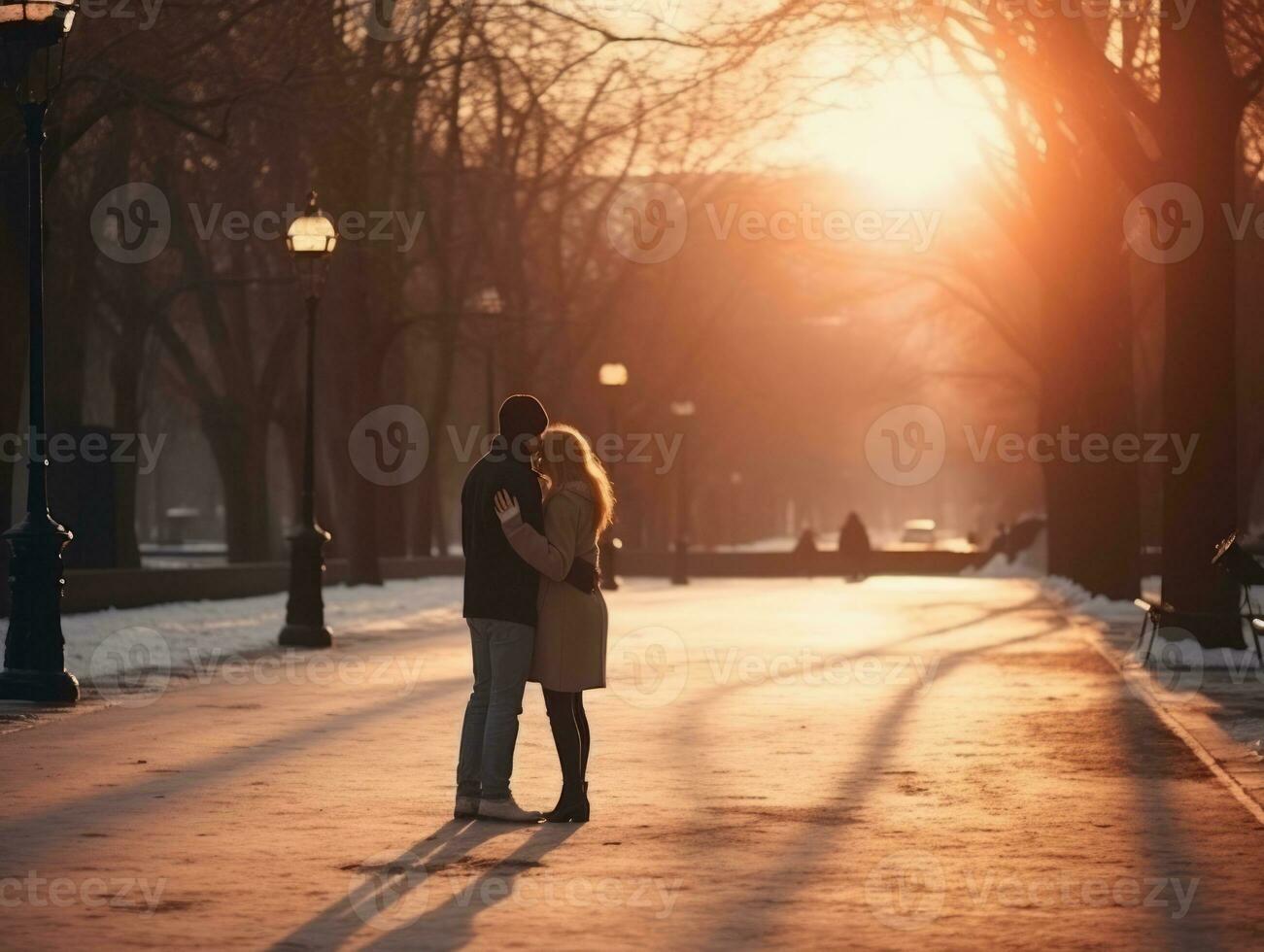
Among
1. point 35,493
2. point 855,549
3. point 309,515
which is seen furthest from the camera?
point 855,549

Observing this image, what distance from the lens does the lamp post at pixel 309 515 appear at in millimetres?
24047

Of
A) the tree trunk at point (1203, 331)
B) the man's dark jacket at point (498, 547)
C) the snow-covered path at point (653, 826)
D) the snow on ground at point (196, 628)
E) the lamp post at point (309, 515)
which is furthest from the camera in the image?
the lamp post at point (309, 515)

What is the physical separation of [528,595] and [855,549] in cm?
4488

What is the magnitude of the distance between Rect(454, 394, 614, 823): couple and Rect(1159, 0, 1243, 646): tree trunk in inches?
475

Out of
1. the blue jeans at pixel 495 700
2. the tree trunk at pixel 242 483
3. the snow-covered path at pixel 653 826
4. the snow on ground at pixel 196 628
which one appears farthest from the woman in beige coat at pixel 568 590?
the tree trunk at pixel 242 483

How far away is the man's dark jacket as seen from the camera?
10547 millimetres

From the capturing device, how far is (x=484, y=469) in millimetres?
10625

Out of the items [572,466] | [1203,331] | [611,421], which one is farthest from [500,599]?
[611,421]

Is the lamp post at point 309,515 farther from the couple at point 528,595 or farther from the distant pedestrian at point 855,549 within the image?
the distant pedestrian at point 855,549

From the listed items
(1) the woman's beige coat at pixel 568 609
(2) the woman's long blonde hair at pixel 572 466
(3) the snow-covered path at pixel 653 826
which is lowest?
(3) the snow-covered path at pixel 653 826

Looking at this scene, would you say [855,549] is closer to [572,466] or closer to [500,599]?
[572,466]

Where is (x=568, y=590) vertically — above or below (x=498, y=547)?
below

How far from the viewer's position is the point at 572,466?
420 inches

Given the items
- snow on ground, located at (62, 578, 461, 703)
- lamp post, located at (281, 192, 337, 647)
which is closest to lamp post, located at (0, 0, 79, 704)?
snow on ground, located at (62, 578, 461, 703)
